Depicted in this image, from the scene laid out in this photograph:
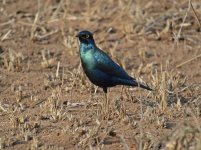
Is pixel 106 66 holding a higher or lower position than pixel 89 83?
higher

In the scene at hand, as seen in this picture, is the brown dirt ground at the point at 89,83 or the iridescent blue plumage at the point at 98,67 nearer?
the brown dirt ground at the point at 89,83

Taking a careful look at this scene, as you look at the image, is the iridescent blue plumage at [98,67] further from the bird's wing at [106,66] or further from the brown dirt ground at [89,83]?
the brown dirt ground at [89,83]

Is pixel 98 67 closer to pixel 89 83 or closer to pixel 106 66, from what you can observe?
pixel 106 66

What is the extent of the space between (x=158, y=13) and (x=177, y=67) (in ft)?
6.68

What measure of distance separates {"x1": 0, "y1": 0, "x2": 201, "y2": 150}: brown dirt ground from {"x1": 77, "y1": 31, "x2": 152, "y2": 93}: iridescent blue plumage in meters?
0.29

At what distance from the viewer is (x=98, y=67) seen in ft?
25.7

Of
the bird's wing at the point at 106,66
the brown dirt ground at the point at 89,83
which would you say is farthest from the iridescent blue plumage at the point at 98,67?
the brown dirt ground at the point at 89,83

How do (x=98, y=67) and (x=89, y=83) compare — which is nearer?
(x=98, y=67)

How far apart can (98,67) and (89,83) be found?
1304 millimetres

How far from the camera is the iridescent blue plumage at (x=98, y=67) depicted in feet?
25.6

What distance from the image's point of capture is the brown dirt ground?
7.11 m

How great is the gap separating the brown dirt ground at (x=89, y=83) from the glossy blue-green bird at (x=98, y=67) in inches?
11.5

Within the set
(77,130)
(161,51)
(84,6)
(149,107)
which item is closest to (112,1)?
(84,6)

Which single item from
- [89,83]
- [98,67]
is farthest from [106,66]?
[89,83]
